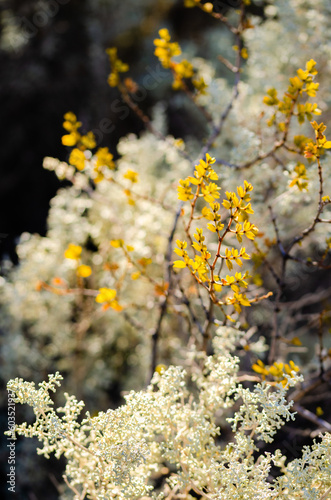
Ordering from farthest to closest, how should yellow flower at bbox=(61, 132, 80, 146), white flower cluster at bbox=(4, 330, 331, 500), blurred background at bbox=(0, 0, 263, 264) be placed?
blurred background at bbox=(0, 0, 263, 264) < yellow flower at bbox=(61, 132, 80, 146) < white flower cluster at bbox=(4, 330, 331, 500)

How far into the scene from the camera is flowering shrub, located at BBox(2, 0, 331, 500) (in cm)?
72

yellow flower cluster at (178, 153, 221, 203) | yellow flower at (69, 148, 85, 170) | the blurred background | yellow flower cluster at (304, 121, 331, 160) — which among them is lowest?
yellow flower cluster at (178, 153, 221, 203)

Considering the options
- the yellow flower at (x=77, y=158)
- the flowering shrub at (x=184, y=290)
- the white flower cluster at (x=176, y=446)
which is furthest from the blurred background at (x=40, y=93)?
the white flower cluster at (x=176, y=446)

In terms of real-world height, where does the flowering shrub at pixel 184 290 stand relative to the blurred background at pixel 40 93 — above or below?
below

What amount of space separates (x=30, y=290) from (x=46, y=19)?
2.04 metres

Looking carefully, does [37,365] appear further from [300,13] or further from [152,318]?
[300,13]

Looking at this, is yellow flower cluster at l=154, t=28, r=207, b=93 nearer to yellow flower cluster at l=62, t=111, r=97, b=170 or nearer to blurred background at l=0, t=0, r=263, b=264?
yellow flower cluster at l=62, t=111, r=97, b=170

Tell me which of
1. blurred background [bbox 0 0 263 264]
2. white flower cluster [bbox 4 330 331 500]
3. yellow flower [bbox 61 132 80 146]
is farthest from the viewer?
blurred background [bbox 0 0 263 264]

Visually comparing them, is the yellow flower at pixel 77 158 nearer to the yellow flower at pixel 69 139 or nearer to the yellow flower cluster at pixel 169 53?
the yellow flower at pixel 69 139

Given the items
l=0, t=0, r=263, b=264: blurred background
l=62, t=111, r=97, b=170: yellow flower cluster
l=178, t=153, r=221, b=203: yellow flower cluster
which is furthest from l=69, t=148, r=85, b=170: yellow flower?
l=0, t=0, r=263, b=264: blurred background

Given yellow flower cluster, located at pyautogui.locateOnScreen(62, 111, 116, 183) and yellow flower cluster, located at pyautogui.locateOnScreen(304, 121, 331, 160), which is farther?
yellow flower cluster, located at pyautogui.locateOnScreen(62, 111, 116, 183)

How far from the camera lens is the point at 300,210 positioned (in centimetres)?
164

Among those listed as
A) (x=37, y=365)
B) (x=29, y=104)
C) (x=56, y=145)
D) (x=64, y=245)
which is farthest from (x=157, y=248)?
(x=29, y=104)

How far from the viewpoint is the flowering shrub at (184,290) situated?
0.72m
